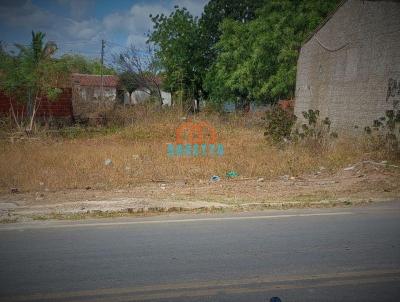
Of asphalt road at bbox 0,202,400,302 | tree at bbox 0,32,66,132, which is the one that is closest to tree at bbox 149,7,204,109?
tree at bbox 0,32,66,132

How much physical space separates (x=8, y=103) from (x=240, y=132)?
1352cm

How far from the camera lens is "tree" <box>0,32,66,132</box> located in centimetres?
2109

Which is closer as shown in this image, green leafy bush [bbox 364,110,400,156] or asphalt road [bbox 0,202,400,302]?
asphalt road [bbox 0,202,400,302]

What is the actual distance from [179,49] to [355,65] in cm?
2440

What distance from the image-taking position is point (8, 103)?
77.0ft

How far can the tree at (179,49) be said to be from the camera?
3797 cm

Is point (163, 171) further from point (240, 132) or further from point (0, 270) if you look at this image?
point (240, 132)

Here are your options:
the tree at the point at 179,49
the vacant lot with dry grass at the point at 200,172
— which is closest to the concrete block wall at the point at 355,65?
the vacant lot with dry grass at the point at 200,172

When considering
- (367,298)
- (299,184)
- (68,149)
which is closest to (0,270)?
(367,298)

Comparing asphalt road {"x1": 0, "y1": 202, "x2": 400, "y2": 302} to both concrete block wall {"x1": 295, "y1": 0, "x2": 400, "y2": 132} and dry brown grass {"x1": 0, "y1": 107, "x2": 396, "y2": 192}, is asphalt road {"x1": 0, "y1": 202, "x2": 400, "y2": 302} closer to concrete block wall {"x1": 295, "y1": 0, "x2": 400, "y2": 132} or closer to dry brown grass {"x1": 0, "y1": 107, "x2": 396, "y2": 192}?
dry brown grass {"x1": 0, "y1": 107, "x2": 396, "y2": 192}

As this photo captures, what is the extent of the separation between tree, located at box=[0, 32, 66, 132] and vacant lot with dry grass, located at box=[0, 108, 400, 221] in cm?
495

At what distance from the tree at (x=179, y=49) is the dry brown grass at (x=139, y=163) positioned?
21.6 metres

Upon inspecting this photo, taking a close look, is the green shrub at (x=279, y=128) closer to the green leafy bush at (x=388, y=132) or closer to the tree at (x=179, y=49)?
the green leafy bush at (x=388, y=132)

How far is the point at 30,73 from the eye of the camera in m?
21.1
